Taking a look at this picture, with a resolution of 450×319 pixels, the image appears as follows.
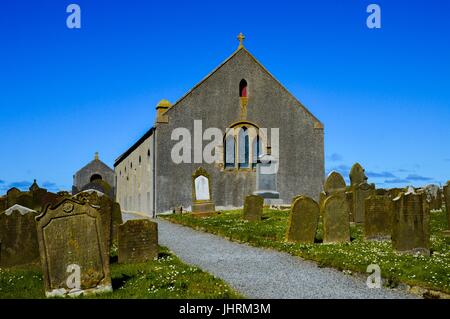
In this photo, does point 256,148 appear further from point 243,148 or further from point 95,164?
point 95,164

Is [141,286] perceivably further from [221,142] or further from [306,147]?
[306,147]

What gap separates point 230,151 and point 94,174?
25581mm

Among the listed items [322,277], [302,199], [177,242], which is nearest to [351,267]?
[322,277]

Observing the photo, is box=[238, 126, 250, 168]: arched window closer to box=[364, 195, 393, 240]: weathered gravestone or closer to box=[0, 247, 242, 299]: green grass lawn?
box=[364, 195, 393, 240]: weathered gravestone

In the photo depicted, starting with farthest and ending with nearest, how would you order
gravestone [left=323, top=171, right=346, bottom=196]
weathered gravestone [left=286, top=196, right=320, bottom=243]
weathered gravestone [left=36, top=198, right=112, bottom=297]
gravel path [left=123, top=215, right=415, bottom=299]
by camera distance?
gravestone [left=323, top=171, right=346, bottom=196] → weathered gravestone [left=286, top=196, right=320, bottom=243] → gravel path [left=123, top=215, right=415, bottom=299] → weathered gravestone [left=36, top=198, right=112, bottom=297]

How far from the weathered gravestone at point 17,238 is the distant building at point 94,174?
39671 mm

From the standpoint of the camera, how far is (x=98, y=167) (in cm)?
5128

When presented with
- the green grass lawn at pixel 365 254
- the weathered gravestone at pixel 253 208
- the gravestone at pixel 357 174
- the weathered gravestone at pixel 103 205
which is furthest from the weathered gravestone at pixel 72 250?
the gravestone at pixel 357 174

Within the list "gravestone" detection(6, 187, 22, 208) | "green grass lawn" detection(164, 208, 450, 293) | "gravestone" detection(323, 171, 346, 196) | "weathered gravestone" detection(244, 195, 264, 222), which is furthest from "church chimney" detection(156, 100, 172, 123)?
"gravestone" detection(323, 171, 346, 196)

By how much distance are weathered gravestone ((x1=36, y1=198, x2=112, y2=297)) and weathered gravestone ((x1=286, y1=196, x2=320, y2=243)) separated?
22.7 ft

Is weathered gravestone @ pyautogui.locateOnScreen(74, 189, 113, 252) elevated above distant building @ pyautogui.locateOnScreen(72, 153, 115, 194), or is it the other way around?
distant building @ pyautogui.locateOnScreen(72, 153, 115, 194)

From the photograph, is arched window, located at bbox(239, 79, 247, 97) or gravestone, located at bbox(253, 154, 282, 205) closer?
gravestone, located at bbox(253, 154, 282, 205)

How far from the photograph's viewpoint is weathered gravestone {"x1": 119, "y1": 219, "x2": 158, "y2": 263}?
1101 centimetres

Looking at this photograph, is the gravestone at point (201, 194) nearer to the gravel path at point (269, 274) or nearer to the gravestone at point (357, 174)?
the gravestone at point (357, 174)
